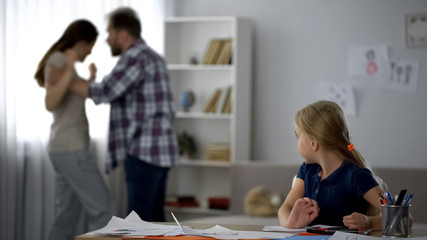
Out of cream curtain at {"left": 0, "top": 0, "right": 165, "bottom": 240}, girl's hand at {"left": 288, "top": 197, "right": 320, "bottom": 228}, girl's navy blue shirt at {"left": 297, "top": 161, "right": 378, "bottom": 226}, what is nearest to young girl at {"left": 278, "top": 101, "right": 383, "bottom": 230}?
girl's navy blue shirt at {"left": 297, "top": 161, "right": 378, "bottom": 226}

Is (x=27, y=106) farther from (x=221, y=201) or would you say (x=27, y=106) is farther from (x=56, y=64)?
(x=221, y=201)

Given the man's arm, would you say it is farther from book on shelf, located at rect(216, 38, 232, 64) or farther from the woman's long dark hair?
book on shelf, located at rect(216, 38, 232, 64)

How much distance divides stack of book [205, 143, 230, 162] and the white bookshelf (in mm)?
54

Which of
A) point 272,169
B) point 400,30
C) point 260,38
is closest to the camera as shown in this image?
point 272,169

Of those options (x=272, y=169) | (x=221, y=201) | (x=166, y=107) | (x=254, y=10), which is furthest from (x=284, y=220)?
(x=254, y=10)

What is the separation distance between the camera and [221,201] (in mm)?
4551

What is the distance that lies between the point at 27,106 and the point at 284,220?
90.4 inches

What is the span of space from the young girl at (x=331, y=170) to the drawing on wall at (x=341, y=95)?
2766 millimetres

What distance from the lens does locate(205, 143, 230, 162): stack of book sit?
14.9ft

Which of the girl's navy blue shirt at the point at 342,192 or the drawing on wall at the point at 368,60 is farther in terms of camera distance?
the drawing on wall at the point at 368,60

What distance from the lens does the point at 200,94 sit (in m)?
4.80

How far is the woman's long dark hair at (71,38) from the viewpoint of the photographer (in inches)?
125

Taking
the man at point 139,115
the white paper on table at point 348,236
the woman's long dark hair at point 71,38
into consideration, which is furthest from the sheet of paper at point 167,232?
the woman's long dark hair at point 71,38

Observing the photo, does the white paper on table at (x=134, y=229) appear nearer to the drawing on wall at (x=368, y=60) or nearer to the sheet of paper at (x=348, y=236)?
the sheet of paper at (x=348, y=236)
